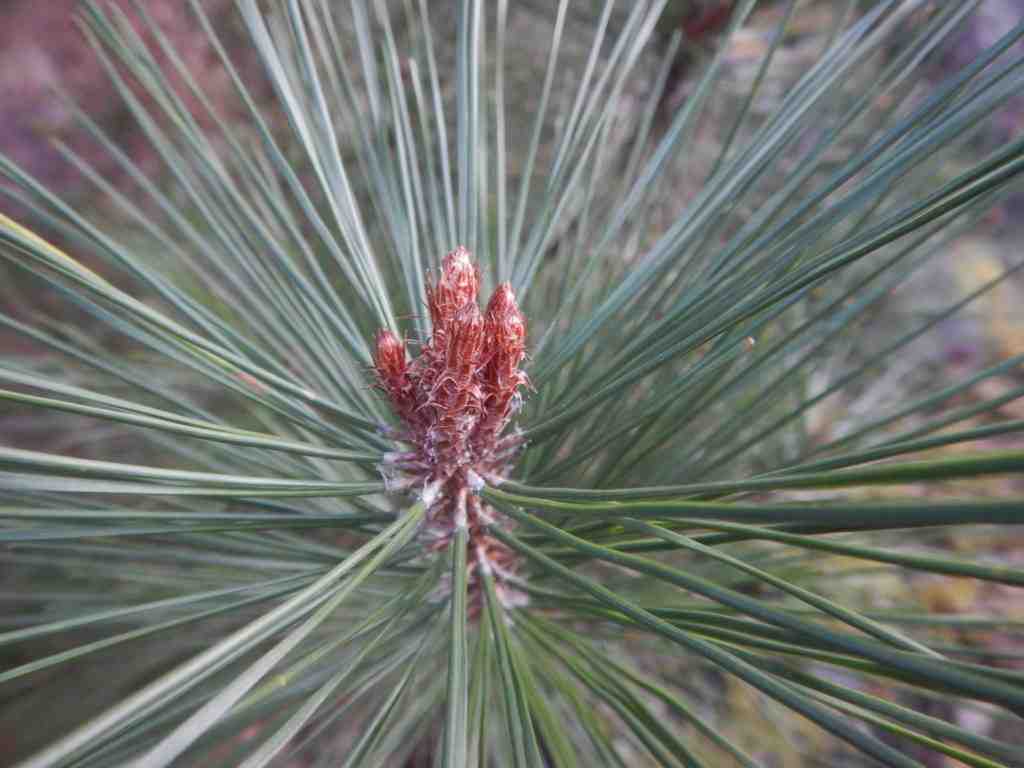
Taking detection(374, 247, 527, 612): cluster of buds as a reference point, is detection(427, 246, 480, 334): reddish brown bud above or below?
above

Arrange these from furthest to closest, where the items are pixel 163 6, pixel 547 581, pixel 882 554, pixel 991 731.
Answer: pixel 163 6, pixel 991 731, pixel 547 581, pixel 882 554

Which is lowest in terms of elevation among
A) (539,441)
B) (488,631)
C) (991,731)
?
(991,731)

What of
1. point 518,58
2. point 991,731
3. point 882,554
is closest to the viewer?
point 882,554

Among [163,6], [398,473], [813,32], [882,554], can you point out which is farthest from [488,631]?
[163,6]

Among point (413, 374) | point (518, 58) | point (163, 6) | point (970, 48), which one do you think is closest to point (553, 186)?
point (413, 374)

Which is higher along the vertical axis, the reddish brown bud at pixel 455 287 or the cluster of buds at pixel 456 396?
the reddish brown bud at pixel 455 287

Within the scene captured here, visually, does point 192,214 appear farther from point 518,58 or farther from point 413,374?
point 413,374

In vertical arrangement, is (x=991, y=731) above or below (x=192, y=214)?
below

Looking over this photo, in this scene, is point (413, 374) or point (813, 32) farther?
point (813, 32)
